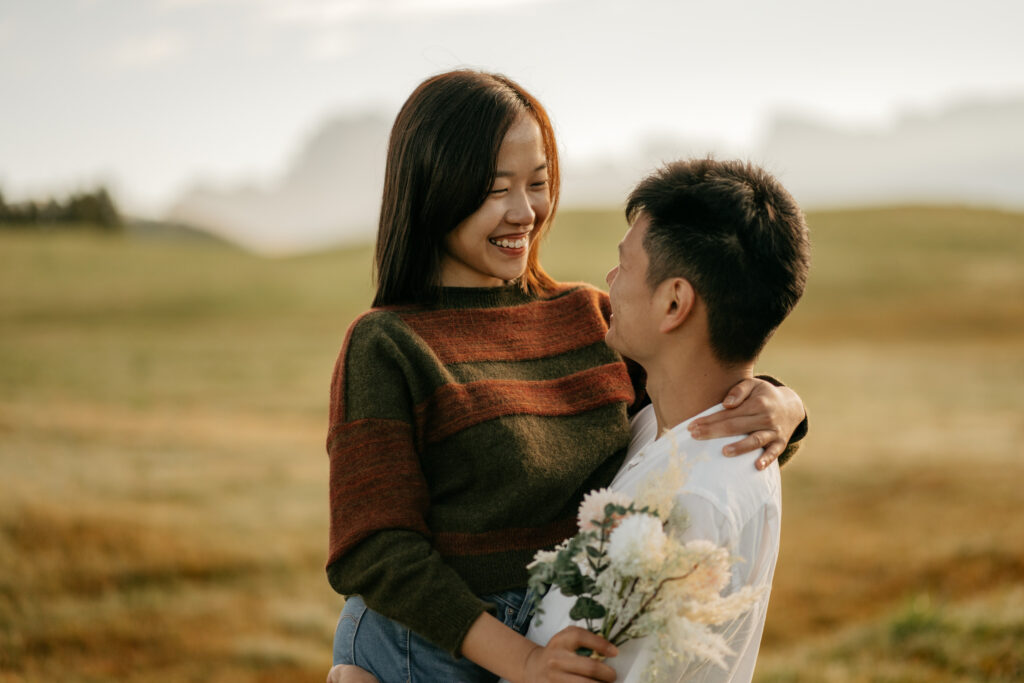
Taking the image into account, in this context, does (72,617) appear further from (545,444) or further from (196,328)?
(196,328)

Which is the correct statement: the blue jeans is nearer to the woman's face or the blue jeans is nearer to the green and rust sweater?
the green and rust sweater

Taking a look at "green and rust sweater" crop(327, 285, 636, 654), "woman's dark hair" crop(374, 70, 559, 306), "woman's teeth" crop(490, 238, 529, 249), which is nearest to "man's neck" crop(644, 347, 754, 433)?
"green and rust sweater" crop(327, 285, 636, 654)

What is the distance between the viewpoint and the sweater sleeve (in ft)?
7.19

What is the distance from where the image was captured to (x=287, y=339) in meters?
28.0

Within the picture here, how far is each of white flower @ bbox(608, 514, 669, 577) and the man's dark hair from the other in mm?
717

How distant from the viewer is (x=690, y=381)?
7.75 ft

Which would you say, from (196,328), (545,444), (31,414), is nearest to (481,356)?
(545,444)

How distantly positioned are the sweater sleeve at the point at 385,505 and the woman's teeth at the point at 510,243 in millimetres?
468

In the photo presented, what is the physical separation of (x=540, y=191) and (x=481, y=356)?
58 cm

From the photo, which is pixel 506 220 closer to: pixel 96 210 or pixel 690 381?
pixel 690 381

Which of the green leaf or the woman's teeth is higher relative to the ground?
the woman's teeth

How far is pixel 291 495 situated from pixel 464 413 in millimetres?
9510

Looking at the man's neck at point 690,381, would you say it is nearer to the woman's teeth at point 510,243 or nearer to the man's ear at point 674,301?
the man's ear at point 674,301

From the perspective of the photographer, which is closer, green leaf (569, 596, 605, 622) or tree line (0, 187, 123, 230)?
green leaf (569, 596, 605, 622)
